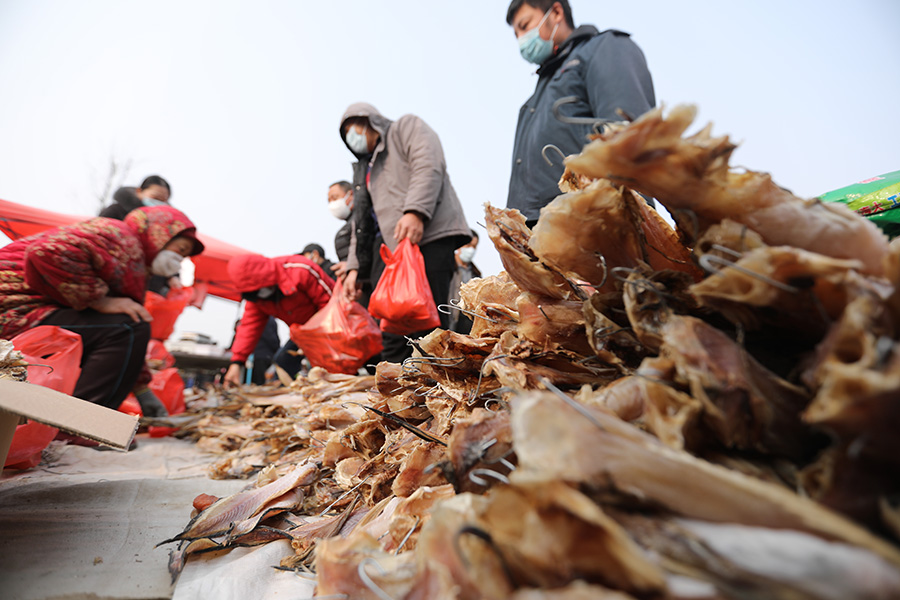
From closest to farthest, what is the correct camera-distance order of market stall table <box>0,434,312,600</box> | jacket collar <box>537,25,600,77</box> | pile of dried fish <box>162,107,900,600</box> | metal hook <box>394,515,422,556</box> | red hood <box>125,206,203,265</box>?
pile of dried fish <box>162,107,900,600</box> < metal hook <box>394,515,422,556</box> < market stall table <box>0,434,312,600</box> < jacket collar <box>537,25,600,77</box> < red hood <box>125,206,203,265</box>

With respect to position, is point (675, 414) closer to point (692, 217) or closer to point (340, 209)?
point (692, 217)

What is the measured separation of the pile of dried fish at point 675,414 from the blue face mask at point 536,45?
1.83 metres

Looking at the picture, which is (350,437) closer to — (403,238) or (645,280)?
(645,280)

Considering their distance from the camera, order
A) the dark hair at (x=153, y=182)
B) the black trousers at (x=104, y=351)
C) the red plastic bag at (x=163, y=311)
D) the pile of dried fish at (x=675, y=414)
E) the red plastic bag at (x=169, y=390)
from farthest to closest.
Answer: the red plastic bag at (x=163, y=311) → the dark hair at (x=153, y=182) → the red plastic bag at (x=169, y=390) → the black trousers at (x=104, y=351) → the pile of dried fish at (x=675, y=414)

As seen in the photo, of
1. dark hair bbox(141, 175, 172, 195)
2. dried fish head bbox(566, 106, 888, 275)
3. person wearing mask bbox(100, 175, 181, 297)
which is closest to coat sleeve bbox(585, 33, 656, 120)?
dried fish head bbox(566, 106, 888, 275)

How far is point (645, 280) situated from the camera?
689 millimetres

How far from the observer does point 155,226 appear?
3.11 m

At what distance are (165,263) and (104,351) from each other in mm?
697

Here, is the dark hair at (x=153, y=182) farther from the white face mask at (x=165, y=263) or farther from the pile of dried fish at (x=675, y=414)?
the pile of dried fish at (x=675, y=414)

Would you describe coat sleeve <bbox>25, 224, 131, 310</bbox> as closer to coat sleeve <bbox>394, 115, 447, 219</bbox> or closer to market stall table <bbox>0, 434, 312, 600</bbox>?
market stall table <bbox>0, 434, 312, 600</bbox>

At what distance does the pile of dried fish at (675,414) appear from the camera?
1.35 feet

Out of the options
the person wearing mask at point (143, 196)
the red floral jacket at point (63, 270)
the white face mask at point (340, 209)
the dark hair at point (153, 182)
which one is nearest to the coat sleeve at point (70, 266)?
the red floral jacket at point (63, 270)

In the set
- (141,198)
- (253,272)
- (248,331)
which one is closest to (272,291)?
(253,272)

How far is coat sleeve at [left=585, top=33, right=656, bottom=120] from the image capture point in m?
1.86
